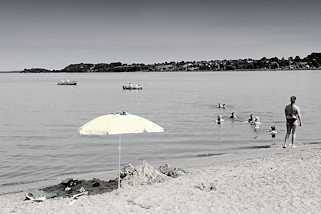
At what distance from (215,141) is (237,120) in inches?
386

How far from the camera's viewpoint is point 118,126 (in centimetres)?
982

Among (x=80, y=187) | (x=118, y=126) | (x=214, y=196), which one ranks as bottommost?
(x=80, y=187)

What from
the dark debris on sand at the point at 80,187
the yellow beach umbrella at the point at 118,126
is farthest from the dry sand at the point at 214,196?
the yellow beach umbrella at the point at 118,126

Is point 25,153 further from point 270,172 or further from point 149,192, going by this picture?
point 270,172

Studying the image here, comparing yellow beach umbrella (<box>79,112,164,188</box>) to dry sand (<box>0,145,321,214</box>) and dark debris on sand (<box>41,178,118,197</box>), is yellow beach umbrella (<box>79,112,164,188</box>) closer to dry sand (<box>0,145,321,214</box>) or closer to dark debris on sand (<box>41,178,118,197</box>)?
dry sand (<box>0,145,321,214</box>)

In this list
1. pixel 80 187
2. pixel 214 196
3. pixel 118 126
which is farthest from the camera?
pixel 80 187

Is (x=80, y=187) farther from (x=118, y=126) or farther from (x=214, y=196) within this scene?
(x=214, y=196)

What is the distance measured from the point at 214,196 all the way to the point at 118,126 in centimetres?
305

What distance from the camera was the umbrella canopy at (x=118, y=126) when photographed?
32.1ft

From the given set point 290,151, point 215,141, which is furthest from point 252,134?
point 290,151

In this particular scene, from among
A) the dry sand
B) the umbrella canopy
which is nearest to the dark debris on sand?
the dry sand

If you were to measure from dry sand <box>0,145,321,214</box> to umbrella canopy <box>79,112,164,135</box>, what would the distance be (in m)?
1.74

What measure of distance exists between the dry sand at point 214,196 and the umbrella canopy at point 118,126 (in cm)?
174

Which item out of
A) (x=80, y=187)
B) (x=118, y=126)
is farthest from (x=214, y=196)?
(x=80, y=187)
